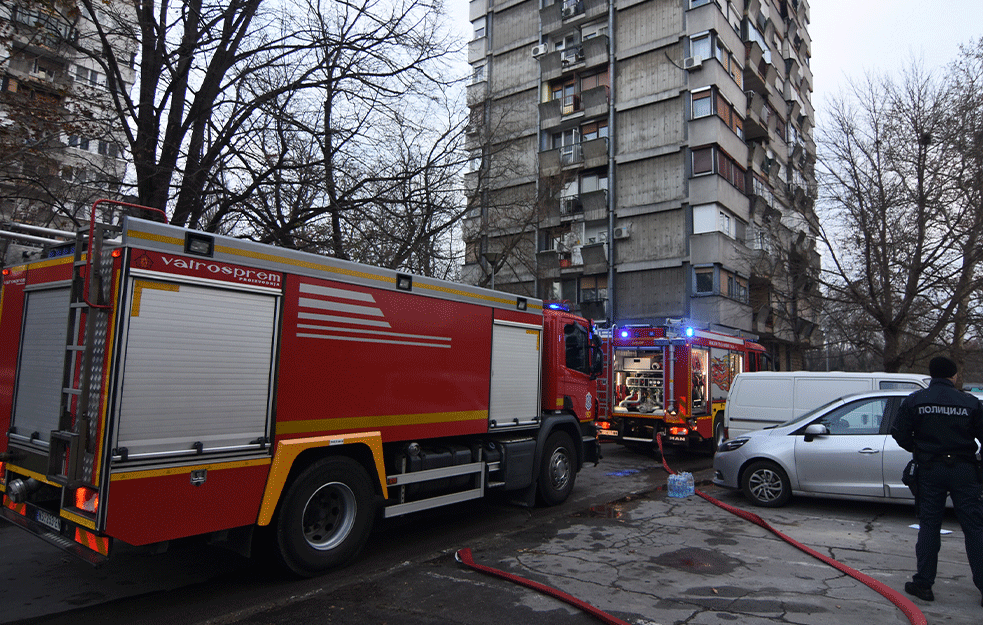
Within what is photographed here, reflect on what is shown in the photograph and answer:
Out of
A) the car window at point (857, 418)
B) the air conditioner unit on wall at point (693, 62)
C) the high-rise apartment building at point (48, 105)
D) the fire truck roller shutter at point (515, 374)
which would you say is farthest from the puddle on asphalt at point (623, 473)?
the air conditioner unit on wall at point (693, 62)

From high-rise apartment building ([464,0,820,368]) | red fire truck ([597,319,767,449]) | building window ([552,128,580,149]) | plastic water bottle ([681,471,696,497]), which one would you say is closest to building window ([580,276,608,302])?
high-rise apartment building ([464,0,820,368])

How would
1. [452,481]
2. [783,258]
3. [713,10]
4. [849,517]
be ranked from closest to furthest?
[452,481] < [849,517] < [783,258] < [713,10]

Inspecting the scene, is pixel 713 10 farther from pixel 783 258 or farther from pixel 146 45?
pixel 146 45

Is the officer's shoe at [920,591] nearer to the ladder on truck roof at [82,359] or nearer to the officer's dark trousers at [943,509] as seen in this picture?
the officer's dark trousers at [943,509]

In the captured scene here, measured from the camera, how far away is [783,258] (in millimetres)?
24266

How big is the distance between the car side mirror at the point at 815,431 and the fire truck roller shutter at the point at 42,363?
8.13 meters

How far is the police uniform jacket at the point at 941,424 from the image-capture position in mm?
4660

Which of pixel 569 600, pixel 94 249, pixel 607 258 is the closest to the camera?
pixel 94 249

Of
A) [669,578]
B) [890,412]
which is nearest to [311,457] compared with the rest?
[669,578]

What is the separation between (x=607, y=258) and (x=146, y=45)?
22213mm

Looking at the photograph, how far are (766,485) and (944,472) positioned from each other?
12.4 feet

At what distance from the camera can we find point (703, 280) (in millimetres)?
26484

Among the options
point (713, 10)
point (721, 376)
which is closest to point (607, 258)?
point (713, 10)

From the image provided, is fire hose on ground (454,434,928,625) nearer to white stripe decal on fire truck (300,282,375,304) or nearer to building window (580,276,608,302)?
white stripe decal on fire truck (300,282,375,304)
